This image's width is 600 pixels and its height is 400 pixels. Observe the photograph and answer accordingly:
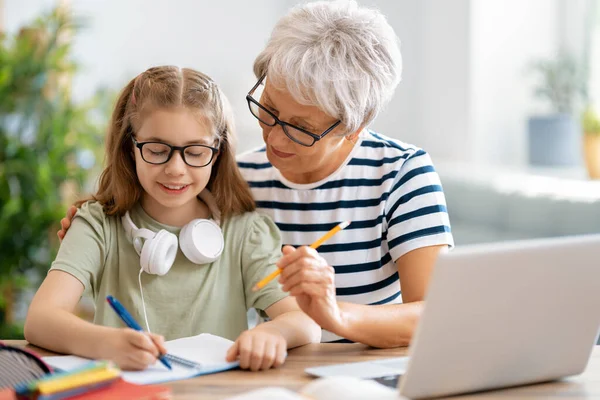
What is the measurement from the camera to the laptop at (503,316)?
104 cm

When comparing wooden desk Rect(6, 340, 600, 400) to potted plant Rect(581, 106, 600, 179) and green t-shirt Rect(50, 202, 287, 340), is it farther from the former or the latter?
potted plant Rect(581, 106, 600, 179)

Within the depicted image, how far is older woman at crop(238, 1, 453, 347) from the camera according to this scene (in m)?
1.62

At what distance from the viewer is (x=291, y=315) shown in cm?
149

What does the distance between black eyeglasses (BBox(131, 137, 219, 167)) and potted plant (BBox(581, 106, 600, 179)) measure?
2.49 metres

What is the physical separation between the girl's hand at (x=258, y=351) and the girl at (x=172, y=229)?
13 centimetres

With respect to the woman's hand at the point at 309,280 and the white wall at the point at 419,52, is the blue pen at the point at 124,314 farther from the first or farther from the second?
the white wall at the point at 419,52

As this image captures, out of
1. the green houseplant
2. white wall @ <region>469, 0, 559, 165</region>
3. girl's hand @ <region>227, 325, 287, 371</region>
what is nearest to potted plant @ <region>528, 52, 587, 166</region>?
white wall @ <region>469, 0, 559, 165</region>

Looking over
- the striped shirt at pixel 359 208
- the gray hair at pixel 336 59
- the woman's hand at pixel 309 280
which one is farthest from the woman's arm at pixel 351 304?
the gray hair at pixel 336 59

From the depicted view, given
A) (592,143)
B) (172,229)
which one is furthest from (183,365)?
(592,143)

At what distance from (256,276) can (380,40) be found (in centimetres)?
57

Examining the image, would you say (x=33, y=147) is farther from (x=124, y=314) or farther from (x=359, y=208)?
(x=124, y=314)

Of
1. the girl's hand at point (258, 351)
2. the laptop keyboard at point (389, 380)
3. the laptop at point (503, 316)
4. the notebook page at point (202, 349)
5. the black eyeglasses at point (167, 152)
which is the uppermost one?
the black eyeglasses at point (167, 152)

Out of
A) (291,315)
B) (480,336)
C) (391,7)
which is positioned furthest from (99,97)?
(480,336)

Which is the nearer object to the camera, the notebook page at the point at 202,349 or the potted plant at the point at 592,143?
→ the notebook page at the point at 202,349
